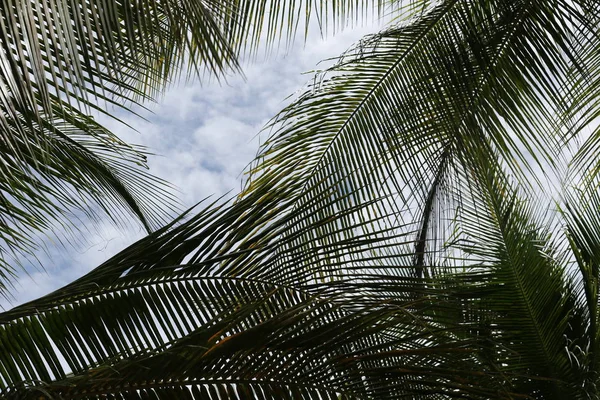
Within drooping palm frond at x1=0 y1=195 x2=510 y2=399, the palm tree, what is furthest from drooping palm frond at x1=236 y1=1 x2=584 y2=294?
drooping palm frond at x1=0 y1=195 x2=510 y2=399

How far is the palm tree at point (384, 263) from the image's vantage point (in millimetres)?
1810

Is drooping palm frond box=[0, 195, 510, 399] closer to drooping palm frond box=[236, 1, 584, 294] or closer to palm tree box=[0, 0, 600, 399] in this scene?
palm tree box=[0, 0, 600, 399]

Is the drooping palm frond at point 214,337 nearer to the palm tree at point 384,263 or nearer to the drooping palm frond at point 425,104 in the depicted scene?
the palm tree at point 384,263

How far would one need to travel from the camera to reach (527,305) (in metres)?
A: 4.94

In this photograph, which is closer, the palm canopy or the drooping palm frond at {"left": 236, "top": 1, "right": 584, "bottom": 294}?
the palm canopy

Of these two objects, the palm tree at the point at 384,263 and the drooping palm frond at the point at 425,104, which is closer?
the palm tree at the point at 384,263

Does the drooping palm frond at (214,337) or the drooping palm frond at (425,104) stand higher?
the drooping palm frond at (425,104)

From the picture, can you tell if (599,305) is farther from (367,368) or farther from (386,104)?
(367,368)

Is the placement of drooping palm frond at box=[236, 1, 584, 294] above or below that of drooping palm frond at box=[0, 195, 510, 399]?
above

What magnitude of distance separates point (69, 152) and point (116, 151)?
0.65 metres

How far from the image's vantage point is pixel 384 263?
4.83 meters

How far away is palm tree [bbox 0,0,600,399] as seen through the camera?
181 centimetres

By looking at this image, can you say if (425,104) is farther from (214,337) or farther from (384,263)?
(214,337)

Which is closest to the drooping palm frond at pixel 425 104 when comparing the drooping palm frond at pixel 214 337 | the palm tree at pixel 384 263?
the palm tree at pixel 384 263
